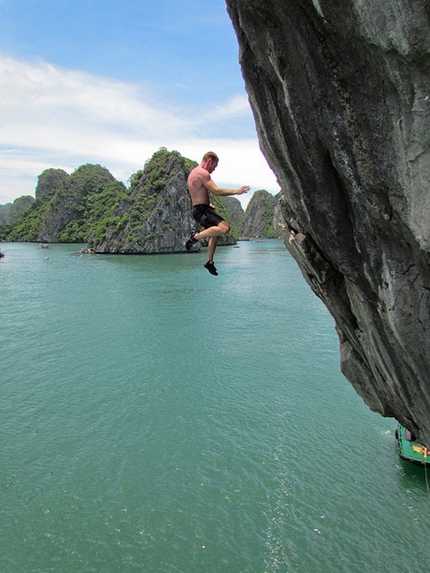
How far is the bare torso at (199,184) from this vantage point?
18.7 ft

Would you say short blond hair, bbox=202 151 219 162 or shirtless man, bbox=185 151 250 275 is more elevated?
short blond hair, bbox=202 151 219 162

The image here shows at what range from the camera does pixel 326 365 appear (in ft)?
78.9

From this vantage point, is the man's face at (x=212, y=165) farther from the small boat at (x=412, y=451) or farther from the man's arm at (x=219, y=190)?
the small boat at (x=412, y=451)

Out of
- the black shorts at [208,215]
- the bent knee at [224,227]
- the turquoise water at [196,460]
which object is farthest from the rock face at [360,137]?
the turquoise water at [196,460]

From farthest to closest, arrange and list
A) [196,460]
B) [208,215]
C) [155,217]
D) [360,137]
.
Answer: [155,217] → [196,460] → [208,215] → [360,137]

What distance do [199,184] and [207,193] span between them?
0.99 feet

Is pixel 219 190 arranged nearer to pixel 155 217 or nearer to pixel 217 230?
pixel 217 230

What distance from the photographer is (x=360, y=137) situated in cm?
386

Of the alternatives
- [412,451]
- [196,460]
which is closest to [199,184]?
[196,460]

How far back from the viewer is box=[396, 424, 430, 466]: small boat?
1471cm

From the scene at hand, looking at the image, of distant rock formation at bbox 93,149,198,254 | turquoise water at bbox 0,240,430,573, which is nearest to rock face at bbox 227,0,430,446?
turquoise water at bbox 0,240,430,573

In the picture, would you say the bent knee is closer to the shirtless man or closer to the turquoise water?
the shirtless man

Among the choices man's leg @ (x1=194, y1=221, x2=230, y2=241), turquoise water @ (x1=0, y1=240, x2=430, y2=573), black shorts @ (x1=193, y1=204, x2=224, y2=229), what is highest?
black shorts @ (x1=193, y1=204, x2=224, y2=229)

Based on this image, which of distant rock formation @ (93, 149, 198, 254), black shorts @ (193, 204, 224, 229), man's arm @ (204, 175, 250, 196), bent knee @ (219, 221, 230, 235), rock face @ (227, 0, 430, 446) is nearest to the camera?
rock face @ (227, 0, 430, 446)
